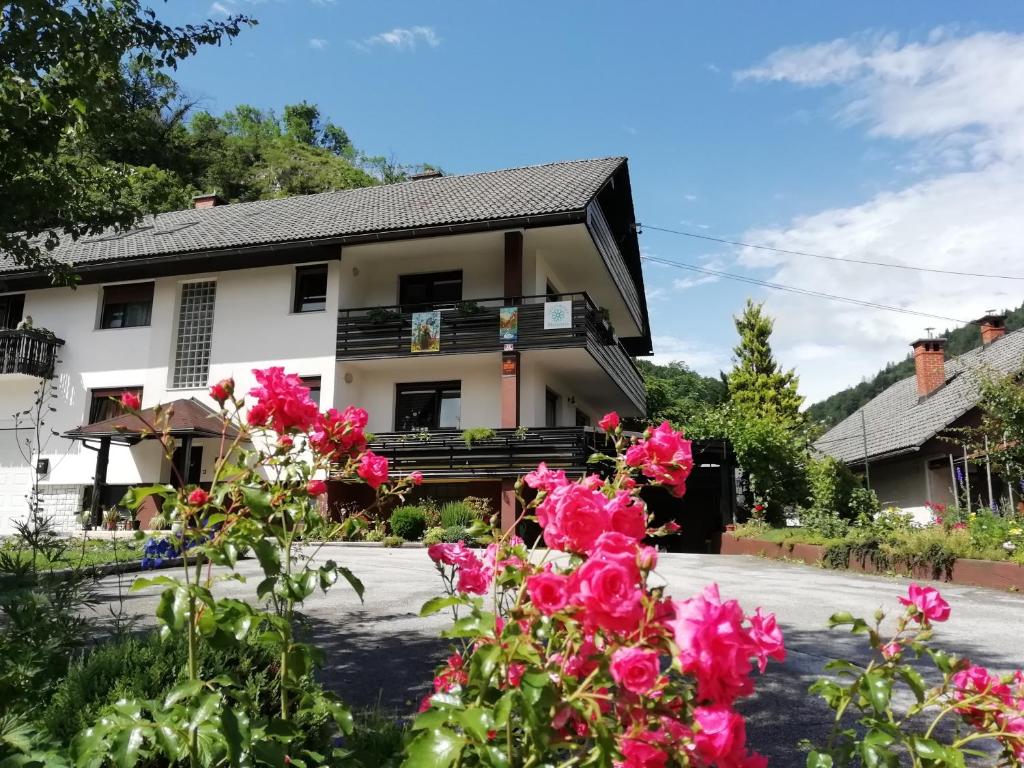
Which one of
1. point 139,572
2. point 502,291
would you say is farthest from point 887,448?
point 139,572

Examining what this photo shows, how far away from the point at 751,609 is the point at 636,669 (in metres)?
5.94

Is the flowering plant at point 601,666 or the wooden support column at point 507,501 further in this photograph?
the wooden support column at point 507,501

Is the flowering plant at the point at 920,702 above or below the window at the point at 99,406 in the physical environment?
below

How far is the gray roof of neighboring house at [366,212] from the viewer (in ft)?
56.3

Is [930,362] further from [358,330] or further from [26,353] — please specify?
[26,353]

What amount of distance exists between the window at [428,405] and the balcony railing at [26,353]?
9.05 metres

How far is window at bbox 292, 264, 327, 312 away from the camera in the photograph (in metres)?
18.4

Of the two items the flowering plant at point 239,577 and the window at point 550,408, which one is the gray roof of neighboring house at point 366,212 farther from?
the flowering plant at point 239,577

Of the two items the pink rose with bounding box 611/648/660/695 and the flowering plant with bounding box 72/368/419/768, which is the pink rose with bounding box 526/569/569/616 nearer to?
the pink rose with bounding box 611/648/660/695

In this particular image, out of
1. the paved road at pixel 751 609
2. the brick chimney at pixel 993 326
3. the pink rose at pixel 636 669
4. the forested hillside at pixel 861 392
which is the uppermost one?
the forested hillside at pixel 861 392

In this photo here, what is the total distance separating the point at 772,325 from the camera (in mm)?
29859

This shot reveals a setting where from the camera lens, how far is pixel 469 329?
16.8 m

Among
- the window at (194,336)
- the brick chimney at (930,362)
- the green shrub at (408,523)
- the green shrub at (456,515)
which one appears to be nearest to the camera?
the green shrub at (456,515)

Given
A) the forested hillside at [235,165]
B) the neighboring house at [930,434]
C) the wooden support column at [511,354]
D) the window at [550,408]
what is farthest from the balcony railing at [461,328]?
the forested hillside at [235,165]
